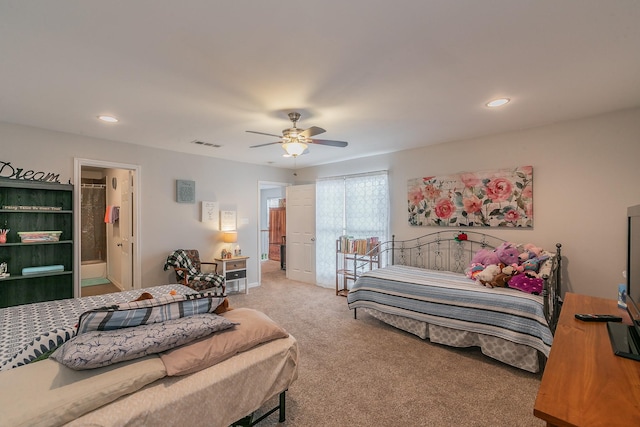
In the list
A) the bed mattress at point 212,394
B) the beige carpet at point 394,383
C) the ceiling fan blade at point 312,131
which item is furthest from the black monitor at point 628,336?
the ceiling fan blade at point 312,131

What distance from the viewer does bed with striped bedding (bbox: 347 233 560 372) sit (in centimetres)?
257

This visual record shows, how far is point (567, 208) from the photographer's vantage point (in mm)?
3332

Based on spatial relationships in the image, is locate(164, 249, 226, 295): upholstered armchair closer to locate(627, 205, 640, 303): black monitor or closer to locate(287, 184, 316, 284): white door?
locate(287, 184, 316, 284): white door

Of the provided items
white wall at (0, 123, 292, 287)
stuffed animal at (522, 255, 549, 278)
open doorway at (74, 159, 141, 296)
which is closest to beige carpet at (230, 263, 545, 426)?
stuffed animal at (522, 255, 549, 278)

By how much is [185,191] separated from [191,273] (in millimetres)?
1373

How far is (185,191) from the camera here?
4.78 meters

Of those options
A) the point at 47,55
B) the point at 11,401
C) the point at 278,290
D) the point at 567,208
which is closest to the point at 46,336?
the point at 11,401

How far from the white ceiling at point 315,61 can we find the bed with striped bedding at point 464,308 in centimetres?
181

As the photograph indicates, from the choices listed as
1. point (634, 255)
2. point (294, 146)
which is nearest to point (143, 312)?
point (294, 146)

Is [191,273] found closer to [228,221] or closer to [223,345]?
[228,221]

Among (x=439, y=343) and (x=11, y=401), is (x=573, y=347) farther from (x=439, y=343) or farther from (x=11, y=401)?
(x=11, y=401)

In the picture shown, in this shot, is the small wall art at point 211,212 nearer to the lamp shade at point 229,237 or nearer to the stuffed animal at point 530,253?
the lamp shade at point 229,237

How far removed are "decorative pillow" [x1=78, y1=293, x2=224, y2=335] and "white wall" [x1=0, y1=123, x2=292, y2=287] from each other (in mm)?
3030

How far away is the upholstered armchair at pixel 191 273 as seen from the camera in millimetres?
4266
